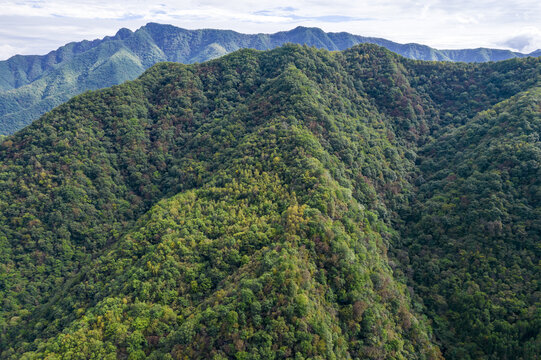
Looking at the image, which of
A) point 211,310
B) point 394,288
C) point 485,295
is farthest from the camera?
point 394,288

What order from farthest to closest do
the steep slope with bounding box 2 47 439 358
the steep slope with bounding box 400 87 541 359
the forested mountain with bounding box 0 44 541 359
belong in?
1. the steep slope with bounding box 400 87 541 359
2. the forested mountain with bounding box 0 44 541 359
3. the steep slope with bounding box 2 47 439 358

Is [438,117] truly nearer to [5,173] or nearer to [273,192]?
[273,192]

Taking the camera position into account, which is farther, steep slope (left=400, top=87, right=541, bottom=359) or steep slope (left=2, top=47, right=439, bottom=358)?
steep slope (left=400, top=87, right=541, bottom=359)

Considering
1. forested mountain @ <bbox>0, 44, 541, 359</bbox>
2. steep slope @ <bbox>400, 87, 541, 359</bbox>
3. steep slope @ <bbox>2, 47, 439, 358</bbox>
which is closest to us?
steep slope @ <bbox>2, 47, 439, 358</bbox>

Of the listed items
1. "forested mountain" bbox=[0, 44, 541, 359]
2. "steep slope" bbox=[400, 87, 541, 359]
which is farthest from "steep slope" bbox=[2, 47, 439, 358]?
"steep slope" bbox=[400, 87, 541, 359]

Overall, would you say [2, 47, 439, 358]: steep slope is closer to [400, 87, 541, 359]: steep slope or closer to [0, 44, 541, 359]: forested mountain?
[0, 44, 541, 359]: forested mountain

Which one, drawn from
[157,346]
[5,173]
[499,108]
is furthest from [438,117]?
[5,173]

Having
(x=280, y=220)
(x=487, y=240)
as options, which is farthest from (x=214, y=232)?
(x=487, y=240)

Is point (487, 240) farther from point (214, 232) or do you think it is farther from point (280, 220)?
point (214, 232)
